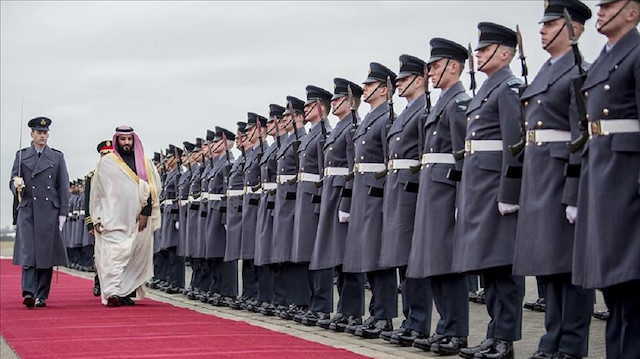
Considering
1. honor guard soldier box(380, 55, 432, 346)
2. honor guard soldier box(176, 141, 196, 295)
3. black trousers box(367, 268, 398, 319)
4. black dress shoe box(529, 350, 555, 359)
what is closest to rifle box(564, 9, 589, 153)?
black dress shoe box(529, 350, 555, 359)

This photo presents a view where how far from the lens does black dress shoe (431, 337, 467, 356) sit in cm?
764

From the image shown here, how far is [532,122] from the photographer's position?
6.55 m

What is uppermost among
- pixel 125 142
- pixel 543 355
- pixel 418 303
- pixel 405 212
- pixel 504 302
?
pixel 125 142

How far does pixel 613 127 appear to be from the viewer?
564 centimetres

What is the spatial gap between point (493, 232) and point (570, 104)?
1.13m

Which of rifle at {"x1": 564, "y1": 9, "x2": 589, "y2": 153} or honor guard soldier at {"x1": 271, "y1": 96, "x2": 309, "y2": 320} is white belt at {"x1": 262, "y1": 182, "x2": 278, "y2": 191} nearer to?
honor guard soldier at {"x1": 271, "y1": 96, "x2": 309, "y2": 320}

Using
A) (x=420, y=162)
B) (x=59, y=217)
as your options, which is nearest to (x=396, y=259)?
(x=420, y=162)

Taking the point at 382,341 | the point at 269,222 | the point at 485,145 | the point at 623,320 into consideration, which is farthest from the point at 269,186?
the point at 623,320

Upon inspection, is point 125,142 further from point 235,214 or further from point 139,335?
Result: point 139,335

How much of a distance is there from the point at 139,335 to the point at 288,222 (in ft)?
8.71

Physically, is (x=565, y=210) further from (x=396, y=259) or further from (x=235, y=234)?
(x=235, y=234)

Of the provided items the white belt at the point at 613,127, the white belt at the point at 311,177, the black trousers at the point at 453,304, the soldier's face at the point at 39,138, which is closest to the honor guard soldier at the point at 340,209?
the white belt at the point at 311,177

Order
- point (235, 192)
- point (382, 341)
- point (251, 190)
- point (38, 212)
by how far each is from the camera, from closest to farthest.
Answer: point (382, 341) < point (251, 190) < point (38, 212) < point (235, 192)

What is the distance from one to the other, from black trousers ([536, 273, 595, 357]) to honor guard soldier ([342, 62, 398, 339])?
7.96 ft
